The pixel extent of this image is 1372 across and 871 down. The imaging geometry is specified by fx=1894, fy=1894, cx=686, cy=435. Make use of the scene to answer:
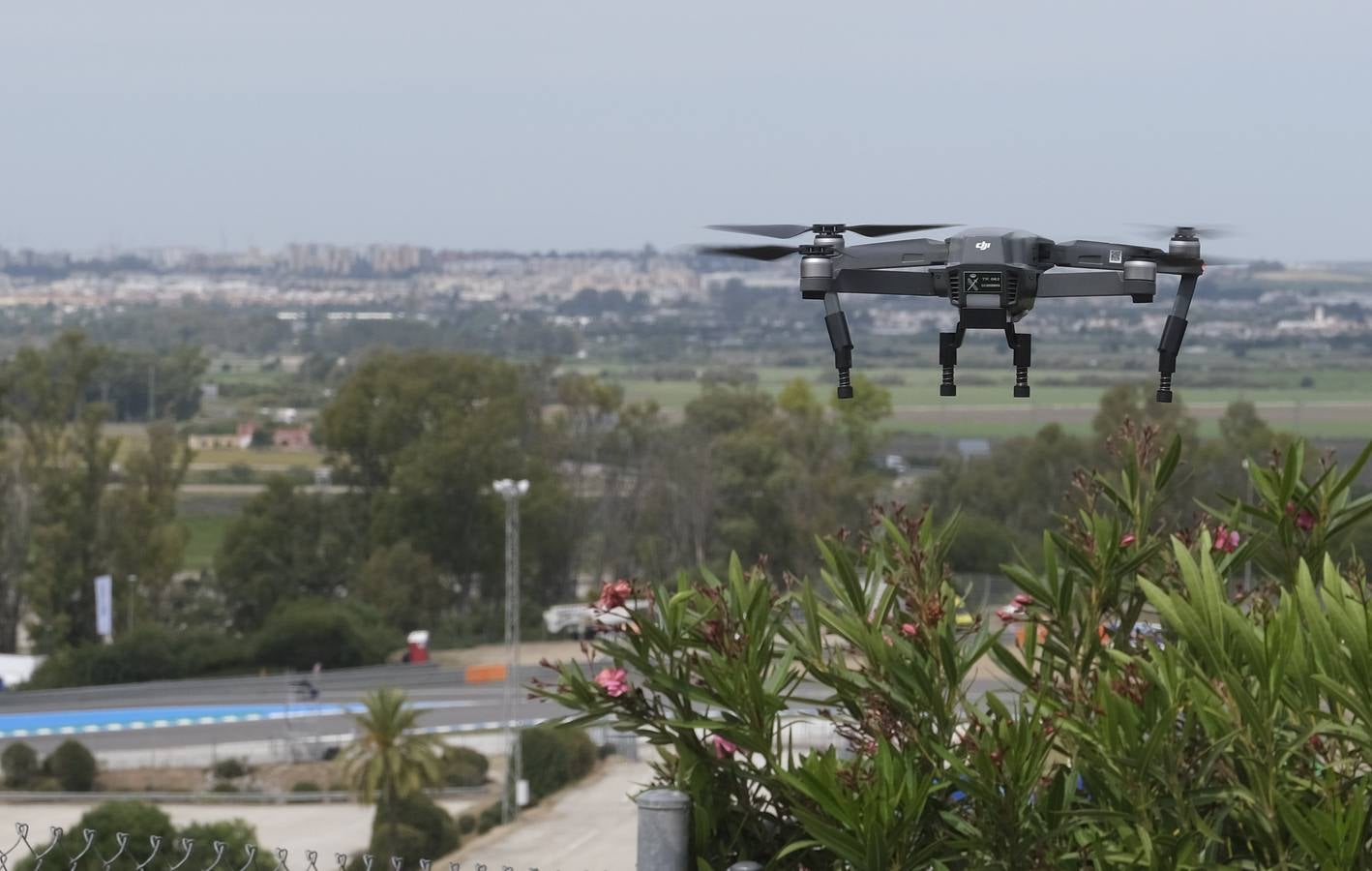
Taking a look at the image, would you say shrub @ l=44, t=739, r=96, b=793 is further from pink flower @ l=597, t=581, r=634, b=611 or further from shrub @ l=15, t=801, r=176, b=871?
pink flower @ l=597, t=581, r=634, b=611

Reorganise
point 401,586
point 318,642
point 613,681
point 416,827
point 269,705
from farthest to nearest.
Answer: point 401,586
point 318,642
point 269,705
point 416,827
point 613,681

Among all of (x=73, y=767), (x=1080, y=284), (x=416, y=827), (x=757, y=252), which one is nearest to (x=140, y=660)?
(x=73, y=767)

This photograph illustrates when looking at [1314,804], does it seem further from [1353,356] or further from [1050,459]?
[1353,356]

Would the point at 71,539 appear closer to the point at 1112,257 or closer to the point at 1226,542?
the point at 1226,542

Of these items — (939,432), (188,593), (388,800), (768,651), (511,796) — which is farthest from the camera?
(939,432)

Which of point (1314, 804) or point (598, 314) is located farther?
point (598, 314)

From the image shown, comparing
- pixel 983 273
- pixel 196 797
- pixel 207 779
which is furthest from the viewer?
pixel 207 779

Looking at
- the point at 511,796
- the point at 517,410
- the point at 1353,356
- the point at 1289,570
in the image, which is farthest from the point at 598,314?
the point at 1289,570
